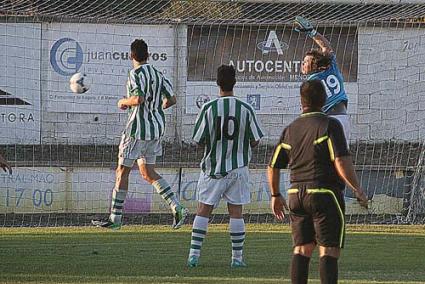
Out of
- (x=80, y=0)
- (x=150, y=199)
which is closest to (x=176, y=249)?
(x=150, y=199)

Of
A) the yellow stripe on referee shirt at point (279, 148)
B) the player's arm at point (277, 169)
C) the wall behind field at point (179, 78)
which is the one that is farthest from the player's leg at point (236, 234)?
the wall behind field at point (179, 78)

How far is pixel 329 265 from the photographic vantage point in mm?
8266

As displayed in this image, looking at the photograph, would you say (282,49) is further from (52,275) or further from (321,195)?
(321,195)

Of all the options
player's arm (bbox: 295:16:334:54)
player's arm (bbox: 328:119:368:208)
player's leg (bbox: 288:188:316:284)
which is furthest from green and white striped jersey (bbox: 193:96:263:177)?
player's arm (bbox: 328:119:368:208)

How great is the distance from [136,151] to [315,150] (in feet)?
17.1

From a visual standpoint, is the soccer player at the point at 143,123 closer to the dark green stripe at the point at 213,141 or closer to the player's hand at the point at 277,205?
the dark green stripe at the point at 213,141

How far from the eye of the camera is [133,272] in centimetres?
1082

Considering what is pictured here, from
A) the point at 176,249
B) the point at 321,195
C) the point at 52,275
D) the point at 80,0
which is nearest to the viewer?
the point at 321,195

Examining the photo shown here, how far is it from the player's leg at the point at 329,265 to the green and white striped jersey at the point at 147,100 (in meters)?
4.94

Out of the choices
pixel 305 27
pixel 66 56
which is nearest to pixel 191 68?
pixel 66 56

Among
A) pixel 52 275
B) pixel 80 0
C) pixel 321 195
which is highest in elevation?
pixel 80 0

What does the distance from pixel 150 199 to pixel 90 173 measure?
103 centimetres

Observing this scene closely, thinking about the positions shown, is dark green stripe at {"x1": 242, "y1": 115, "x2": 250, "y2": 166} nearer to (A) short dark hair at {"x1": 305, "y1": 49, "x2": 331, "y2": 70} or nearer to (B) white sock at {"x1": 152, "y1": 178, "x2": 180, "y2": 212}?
(A) short dark hair at {"x1": 305, "y1": 49, "x2": 331, "y2": 70}

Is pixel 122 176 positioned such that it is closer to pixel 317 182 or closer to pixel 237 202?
pixel 237 202
